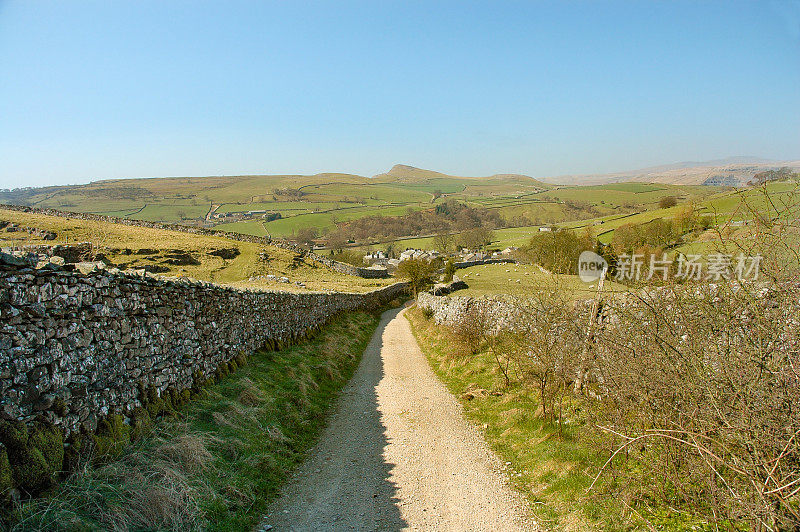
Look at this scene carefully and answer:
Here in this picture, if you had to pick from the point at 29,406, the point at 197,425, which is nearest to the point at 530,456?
the point at 197,425

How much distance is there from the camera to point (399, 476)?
7.75 metres

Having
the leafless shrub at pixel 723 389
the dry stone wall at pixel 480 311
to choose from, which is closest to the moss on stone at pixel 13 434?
the leafless shrub at pixel 723 389

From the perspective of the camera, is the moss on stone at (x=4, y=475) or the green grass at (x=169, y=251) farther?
the green grass at (x=169, y=251)

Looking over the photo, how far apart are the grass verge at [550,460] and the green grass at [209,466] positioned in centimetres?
405

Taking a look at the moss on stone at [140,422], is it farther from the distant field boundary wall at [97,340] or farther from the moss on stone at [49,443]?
the moss on stone at [49,443]

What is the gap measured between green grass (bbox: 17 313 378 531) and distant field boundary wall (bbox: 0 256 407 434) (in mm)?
718

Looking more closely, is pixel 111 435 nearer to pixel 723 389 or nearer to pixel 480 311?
pixel 723 389

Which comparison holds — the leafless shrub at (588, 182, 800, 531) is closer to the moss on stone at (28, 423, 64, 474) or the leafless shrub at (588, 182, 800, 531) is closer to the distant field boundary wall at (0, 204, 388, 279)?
the moss on stone at (28, 423, 64, 474)

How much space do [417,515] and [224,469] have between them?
3009 millimetres

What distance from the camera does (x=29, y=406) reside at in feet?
15.8

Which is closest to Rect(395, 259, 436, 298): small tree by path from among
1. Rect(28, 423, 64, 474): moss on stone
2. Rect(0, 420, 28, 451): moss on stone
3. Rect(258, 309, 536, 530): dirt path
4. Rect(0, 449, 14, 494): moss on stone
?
Rect(258, 309, 536, 530): dirt path

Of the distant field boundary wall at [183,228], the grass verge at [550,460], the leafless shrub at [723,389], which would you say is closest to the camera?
the leafless shrub at [723,389]

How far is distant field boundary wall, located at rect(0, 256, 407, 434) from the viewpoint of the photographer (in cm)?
478

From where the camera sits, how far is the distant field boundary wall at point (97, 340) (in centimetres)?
478
